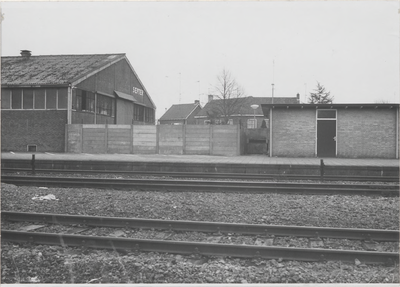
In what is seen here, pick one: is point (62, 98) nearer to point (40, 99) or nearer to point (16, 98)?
point (40, 99)

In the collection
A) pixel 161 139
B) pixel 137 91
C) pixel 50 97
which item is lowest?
pixel 161 139

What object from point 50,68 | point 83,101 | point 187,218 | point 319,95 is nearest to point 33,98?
point 83,101

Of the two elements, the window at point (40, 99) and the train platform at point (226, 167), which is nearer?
the train platform at point (226, 167)

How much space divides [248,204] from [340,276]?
4.15m

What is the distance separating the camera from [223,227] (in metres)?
6.66

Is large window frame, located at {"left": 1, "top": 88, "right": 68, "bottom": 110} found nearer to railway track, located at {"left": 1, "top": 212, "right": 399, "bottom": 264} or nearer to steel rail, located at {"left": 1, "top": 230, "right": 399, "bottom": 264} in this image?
railway track, located at {"left": 1, "top": 212, "right": 399, "bottom": 264}

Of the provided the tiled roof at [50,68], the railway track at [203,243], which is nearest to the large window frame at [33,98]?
the tiled roof at [50,68]

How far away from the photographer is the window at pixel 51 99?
2578 centimetres

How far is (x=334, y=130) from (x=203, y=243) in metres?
18.7

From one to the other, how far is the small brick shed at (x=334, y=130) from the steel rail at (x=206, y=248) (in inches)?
691

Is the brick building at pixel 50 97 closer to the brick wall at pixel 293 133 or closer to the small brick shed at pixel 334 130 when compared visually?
the brick wall at pixel 293 133

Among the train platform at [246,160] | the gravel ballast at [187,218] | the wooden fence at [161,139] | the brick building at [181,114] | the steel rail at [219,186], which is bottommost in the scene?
the gravel ballast at [187,218]

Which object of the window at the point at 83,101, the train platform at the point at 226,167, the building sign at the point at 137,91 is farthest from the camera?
the building sign at the point at 137,91

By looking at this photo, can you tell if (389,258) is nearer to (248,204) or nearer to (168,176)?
(248,204)
